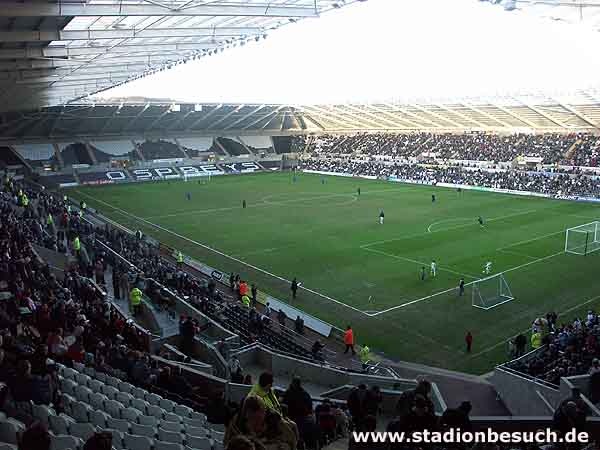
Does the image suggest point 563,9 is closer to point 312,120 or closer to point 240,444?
point 240,444

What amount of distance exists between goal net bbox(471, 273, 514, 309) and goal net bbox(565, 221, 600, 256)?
9120mm

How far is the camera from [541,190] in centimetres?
5016

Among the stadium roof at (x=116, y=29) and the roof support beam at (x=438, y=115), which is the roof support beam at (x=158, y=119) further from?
the stadium roof at (x=116, y=29)

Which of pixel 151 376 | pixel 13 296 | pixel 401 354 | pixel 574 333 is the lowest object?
pixel 401 354

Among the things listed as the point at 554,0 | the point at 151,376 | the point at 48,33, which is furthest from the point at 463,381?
the point at 48,33

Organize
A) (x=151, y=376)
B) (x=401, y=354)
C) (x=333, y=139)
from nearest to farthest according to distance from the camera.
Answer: (x=151, y=376) → (x=401, y=354) → (x=333, y=139)

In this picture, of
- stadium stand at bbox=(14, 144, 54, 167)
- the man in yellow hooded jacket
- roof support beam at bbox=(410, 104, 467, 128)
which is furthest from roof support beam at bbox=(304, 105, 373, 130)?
the man in yellow hooded jacket

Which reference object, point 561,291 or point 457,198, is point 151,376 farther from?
point 457,198

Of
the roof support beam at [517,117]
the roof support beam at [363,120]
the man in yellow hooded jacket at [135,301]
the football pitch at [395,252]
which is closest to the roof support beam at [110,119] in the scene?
the football pitch at [395,252]

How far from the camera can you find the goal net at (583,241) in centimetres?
2891

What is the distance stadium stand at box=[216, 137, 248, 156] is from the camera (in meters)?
82.1

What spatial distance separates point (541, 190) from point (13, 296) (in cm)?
4751

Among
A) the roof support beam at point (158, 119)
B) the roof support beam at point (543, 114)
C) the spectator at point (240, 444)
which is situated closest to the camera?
the spectator at point (240, 444)

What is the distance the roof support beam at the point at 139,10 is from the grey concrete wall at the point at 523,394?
12.9 meters
